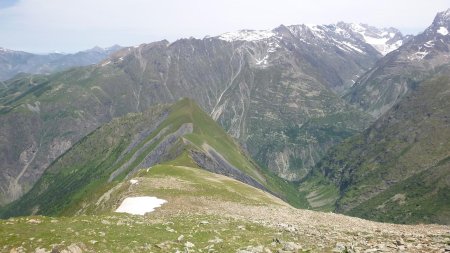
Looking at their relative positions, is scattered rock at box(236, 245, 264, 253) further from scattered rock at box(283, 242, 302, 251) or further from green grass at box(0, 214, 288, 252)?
scattered rock at box(283, 242, 302, 251)

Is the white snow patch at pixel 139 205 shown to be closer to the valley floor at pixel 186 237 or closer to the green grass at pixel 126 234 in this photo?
the valley floor at pixel 186 237

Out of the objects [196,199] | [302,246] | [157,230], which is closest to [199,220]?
[157,230]

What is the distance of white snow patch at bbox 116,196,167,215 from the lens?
240 ft

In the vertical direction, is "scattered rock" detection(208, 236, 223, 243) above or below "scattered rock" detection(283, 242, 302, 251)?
below

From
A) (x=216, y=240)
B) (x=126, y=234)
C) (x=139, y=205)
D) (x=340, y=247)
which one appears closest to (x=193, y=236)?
(x=216, y=240)

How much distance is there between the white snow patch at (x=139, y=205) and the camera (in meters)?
73.1

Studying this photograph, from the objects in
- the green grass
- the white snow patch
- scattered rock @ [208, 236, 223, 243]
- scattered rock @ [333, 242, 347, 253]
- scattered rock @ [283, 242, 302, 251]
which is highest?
scattered rock @ [333, 242, 347, 253]

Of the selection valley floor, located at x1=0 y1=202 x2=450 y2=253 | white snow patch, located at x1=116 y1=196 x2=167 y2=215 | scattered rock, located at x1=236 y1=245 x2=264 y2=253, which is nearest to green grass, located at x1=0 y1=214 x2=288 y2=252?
valley floor, located at x1=0 y1=202 x2=450 y2=253

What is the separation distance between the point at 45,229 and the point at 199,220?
1766 centimetres

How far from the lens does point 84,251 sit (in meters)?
35.4

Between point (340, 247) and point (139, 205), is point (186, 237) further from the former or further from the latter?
point (139, 205)

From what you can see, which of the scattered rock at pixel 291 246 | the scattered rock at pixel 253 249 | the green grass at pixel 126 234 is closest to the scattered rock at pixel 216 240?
the green grass at pixel 126 234

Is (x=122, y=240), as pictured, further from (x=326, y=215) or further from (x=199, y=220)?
(x=326, y=215)

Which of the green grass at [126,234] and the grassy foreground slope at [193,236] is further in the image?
the green grass at [126,234]
